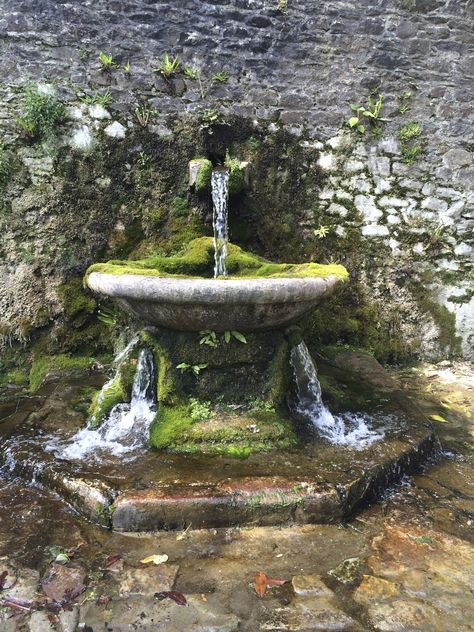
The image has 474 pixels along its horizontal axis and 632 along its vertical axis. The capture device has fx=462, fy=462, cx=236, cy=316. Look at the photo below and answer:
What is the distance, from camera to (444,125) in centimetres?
455

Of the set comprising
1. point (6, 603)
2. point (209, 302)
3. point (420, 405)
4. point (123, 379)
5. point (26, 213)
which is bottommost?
point (420, 405)

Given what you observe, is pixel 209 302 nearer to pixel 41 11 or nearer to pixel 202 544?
pixel 202 544

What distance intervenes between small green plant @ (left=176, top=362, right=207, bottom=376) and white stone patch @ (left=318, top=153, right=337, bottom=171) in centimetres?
264

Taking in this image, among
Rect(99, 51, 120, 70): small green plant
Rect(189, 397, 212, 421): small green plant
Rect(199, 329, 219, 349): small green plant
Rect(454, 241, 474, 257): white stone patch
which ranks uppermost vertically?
Rect(99, 51, 120, 70): small green plant

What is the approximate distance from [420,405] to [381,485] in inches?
57.5

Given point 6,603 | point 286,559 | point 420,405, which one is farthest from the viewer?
point 420,405

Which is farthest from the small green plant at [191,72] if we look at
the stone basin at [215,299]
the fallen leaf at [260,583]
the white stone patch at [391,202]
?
the fallen leaf at [260,583]

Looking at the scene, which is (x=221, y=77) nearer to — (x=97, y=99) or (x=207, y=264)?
(x=97, y=99)

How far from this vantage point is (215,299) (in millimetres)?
2494

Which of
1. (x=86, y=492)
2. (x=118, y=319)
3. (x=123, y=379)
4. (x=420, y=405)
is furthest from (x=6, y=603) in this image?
(x=420, y=405)

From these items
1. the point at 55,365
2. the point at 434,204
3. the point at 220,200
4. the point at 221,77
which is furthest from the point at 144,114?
the point at 434,204

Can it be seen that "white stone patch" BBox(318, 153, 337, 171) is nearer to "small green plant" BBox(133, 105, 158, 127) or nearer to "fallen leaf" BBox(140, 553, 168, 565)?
"small green plant" BBox(133, 105, 158, 127)

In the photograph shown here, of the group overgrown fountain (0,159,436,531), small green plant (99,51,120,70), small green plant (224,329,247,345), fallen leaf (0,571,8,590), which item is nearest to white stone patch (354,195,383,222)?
overgrown fountain (0,159,436,531)

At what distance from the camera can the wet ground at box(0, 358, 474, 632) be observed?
172cm
